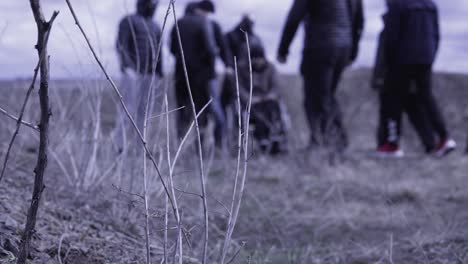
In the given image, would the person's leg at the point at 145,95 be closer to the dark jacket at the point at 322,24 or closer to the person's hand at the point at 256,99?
the dark jacket at the point at 322,24

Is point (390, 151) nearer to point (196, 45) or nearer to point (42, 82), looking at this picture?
point (196, 45)

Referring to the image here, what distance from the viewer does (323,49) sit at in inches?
191

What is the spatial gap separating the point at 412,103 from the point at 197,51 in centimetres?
173

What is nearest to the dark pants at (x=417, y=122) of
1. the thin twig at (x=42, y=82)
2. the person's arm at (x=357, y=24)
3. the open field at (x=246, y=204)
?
Result: the open field at (x=246, y=204)

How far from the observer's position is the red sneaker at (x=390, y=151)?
5594mm

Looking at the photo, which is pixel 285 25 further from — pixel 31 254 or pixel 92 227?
pixel 31 254

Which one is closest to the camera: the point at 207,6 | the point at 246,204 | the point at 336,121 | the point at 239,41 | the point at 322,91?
the point at 246,204

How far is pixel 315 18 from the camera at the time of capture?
489 centimetres

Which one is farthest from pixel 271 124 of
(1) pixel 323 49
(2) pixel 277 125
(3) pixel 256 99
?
(1) pixel 323 49

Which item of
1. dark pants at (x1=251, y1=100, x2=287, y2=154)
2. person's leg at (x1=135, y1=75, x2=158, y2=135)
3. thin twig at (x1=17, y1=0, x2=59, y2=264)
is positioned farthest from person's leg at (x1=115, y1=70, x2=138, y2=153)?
dark pants at (x1=251, y1=100, x2=287, y2=154)

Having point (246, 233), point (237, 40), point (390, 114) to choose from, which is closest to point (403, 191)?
point (246, 233)

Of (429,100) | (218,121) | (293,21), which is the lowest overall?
(218,121)

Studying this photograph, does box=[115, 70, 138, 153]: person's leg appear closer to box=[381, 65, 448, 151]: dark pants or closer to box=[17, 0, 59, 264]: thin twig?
box=[17, 0, 59, 264]: thin twig

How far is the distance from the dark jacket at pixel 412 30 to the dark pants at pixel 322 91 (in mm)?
551
